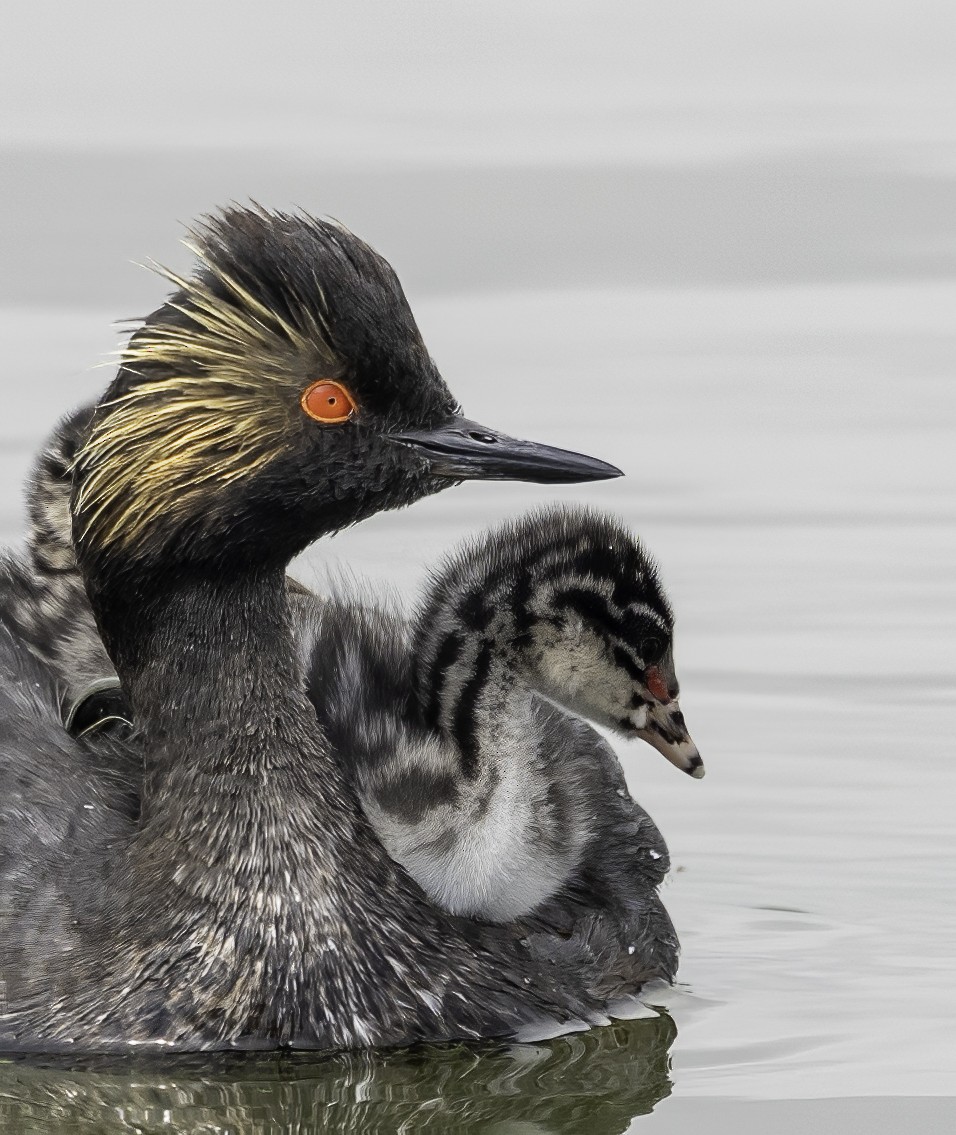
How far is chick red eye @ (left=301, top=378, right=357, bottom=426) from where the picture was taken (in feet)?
26.8

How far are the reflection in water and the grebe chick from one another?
2.22ft

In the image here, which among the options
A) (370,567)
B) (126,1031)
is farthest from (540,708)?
(370,567)

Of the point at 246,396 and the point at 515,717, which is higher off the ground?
the point at 246,396

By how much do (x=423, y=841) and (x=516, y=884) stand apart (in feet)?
0.92

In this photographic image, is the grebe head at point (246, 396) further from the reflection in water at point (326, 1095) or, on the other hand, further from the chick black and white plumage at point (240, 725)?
the reflection in water at point (326, 1095)

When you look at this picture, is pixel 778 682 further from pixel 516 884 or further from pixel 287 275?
pixel 287 275

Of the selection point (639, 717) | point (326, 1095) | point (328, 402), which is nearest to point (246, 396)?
point (328, 402)


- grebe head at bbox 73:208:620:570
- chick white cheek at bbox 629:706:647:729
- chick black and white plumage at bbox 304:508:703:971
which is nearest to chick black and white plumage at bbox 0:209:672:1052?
grebe head at bbox 73:208:620:570

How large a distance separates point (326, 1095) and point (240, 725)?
1.00 meters

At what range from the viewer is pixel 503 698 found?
9.02 metres

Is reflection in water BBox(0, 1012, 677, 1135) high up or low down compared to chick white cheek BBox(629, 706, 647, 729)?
down

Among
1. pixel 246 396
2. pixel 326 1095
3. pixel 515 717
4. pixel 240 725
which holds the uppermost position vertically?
pixel 246 396

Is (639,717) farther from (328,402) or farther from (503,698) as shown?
(328,402)

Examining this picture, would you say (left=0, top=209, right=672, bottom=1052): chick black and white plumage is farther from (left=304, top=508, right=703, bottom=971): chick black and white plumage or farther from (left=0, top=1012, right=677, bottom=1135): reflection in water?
(left=304, top=508, right=703, bottom=971): chick black and white plumage
